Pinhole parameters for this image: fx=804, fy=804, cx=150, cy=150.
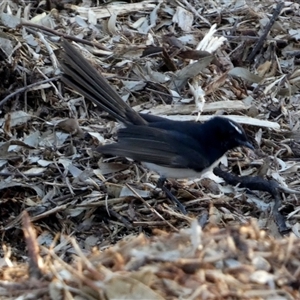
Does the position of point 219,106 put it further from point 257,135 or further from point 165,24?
point 165,24

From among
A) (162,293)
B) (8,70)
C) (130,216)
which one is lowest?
(130,216)

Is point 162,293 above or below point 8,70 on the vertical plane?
above

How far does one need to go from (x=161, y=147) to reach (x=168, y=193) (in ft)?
1.17

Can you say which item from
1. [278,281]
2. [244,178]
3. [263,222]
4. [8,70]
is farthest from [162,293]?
[8,70]

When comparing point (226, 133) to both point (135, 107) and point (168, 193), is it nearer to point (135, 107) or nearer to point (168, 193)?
point (168, 193)

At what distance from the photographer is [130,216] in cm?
524

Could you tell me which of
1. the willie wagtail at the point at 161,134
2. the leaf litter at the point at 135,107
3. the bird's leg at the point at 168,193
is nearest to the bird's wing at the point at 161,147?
the willie wagtail at the point at 161,134

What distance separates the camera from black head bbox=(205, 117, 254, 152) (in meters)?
5.52

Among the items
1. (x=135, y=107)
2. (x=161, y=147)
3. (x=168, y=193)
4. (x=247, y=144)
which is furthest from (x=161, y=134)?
(x=135, y=107)

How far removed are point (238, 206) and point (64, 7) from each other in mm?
2923

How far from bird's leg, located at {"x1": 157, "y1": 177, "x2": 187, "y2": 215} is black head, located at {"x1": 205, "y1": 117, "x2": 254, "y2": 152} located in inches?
18.2

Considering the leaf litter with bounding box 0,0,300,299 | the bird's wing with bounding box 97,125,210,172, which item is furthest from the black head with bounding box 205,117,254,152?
the leaf litter with bounding box 0,0,300,299

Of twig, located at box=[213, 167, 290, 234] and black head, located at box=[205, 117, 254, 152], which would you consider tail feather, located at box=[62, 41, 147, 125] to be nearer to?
black head, located at box=[205, 117, 254, 152]

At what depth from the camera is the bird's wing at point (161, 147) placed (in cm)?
538
